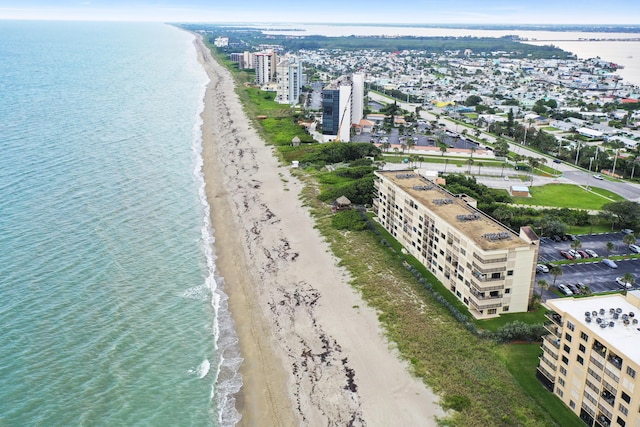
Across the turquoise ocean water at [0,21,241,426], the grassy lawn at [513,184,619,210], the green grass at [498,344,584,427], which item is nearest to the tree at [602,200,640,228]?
the grassy lawn at [513,184,619,210]

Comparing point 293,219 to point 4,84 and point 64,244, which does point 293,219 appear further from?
point 4,84

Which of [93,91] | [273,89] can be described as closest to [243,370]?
[93,91]

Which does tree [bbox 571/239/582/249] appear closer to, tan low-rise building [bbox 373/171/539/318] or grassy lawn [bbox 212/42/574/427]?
tan low-rise building [bbox 373/171/539/318]

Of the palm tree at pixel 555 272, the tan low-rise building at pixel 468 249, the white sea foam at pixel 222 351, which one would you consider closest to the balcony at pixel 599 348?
the tan low-rise building at pixel 468 249

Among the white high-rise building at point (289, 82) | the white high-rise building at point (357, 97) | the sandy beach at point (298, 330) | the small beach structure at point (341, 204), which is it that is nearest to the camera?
the sandy beach at point (298, 330)

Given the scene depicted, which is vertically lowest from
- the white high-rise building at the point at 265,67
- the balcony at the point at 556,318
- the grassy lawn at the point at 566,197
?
the grassy lawn at the point at 566,197

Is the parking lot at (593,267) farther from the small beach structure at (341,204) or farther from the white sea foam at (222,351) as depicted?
the white sea foam at (222,351)

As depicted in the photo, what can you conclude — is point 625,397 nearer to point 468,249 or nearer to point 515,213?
point 468,249
